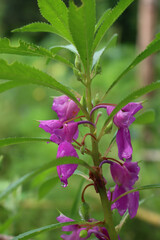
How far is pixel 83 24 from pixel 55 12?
98 millimetres

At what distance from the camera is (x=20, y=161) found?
2.44m

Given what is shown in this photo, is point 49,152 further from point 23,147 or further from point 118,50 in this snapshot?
point 118,50

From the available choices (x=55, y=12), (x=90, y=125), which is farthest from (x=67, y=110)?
(x=55, y=12)

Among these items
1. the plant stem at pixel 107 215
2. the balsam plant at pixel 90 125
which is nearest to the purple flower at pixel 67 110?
the balsam plant at pixel 90 125

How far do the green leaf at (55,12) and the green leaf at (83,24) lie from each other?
2.9 inches

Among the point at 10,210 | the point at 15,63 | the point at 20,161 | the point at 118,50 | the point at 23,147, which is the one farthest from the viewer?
the point at 118,50

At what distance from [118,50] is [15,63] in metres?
5.08

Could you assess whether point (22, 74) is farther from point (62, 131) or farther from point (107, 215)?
point (107, 215)

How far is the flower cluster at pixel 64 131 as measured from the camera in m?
0.47

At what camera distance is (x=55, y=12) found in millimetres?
519

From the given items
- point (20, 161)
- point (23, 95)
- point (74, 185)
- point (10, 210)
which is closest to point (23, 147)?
point (20, 161)

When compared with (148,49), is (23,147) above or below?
below

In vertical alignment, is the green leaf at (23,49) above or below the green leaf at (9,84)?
above

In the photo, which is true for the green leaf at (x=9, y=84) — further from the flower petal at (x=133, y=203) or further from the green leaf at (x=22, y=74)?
the flower petal at (x=133, y=203)
